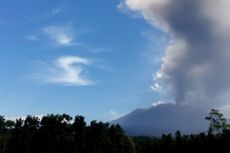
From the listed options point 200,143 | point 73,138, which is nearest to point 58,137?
point 73,138

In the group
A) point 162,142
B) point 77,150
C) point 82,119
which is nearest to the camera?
point 162,142

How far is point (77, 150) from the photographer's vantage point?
11125 centimetres

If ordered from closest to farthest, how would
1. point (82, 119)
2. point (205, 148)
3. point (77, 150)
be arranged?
point (205, 148) < point (77, 150) < point (82, 119)

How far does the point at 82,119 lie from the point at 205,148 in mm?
37332

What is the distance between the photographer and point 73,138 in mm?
108000

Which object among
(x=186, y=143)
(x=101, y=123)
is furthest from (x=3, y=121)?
(x=186, y=143)

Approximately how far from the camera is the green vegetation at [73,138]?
10394cm

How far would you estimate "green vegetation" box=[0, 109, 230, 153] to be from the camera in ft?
341

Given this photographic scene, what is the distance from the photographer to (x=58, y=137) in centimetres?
10525

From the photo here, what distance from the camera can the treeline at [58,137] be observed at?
105750mm

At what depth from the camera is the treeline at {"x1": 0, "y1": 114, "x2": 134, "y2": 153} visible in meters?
106

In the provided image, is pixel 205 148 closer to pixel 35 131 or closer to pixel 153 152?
pixel 153 152

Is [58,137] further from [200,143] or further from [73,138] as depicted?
[200,143]

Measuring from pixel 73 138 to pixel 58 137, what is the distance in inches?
164
